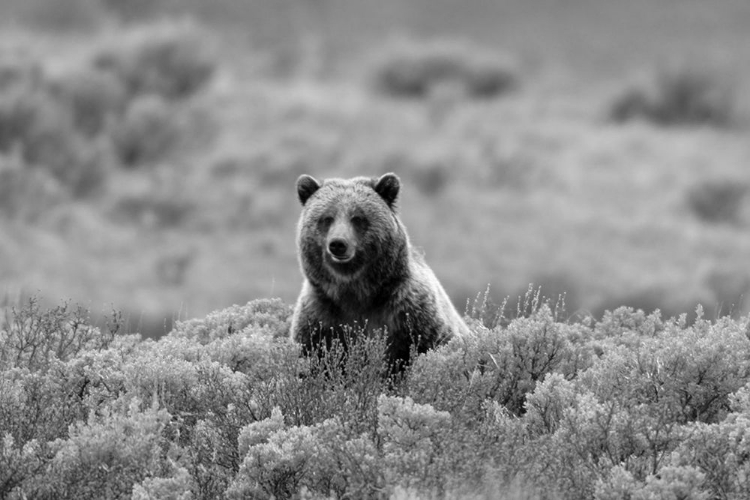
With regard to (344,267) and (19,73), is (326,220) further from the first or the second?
(19,73)

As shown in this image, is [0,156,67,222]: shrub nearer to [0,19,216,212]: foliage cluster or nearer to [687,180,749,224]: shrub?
[0,19,216,212]: foliage cluster

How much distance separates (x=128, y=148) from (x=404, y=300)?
60.2 feet

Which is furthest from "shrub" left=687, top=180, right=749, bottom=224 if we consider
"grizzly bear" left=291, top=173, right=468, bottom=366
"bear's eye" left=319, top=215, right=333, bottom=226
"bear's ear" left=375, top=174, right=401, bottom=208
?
"bear's eye" left=319, top=215, right=333, bottom=226

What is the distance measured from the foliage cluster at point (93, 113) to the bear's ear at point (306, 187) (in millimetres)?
16694

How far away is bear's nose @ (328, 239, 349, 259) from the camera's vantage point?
589cm

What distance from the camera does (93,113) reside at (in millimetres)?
23062

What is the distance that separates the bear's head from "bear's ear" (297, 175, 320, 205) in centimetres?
16

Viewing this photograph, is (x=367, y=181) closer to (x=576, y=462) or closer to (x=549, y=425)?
(x=549, y=425)

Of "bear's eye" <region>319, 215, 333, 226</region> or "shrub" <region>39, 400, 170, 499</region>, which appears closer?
"shrub" <region>39, 400, 170, 499</region>

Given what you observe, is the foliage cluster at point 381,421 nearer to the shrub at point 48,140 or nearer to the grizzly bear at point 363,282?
the grizzly bear at point 363,282

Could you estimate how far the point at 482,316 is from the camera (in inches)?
322

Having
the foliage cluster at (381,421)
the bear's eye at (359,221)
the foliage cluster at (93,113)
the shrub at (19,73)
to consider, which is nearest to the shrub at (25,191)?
the foliage cluster at (93,113)

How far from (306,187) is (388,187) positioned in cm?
55

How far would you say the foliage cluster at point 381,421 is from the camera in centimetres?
405
